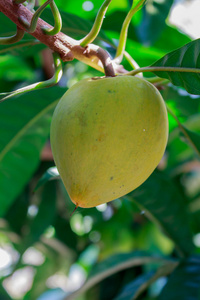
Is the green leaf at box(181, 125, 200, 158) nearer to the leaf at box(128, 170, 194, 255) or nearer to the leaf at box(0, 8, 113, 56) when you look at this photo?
the leaf at box(128, 170, 194, 255)

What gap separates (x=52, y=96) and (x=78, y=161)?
0.50 metres

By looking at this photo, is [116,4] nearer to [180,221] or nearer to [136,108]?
[180,221]

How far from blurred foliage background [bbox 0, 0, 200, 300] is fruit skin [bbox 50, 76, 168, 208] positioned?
0.28m

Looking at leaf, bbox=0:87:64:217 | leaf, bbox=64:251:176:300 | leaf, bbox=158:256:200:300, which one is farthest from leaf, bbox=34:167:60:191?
leaf, bbox=64:251:176:300

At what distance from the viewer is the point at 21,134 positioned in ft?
3.06

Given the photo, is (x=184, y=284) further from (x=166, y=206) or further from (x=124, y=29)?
(x=124, y=29)

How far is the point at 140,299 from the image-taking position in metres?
1.31

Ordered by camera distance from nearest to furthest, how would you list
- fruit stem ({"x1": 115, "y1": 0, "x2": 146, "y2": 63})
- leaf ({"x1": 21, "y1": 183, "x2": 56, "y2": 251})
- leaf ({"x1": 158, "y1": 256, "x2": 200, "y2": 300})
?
fruit stem ({"x1": 115, "y1": 0, "x2": 146, "y2": 63}), leaf ({"x1": 158, "y1": 256, "x2": 200, "y2": 300}), leaf ({"x1": 21, "y1": 183, "x2": 56, "y2": 251})

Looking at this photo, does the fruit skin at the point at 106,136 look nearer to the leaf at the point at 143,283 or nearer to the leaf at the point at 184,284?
the leaf at the point at 184,284

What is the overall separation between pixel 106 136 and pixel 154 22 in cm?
82

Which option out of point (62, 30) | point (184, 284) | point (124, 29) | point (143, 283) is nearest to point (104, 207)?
point (143, 283)

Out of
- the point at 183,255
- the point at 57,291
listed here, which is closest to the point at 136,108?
the point at 183,255

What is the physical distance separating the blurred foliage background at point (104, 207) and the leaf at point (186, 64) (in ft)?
0.91

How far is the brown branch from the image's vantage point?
478 mm
